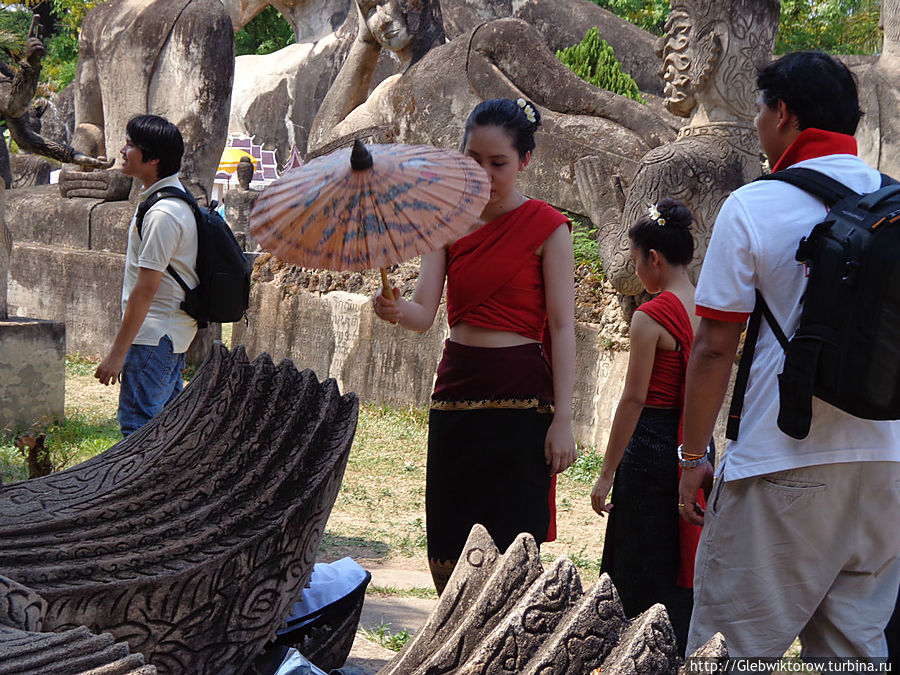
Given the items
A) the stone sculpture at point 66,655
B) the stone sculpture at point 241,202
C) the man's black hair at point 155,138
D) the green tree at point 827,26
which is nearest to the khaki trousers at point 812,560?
the stone sculpture at point 66,655

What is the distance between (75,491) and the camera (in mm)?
2406

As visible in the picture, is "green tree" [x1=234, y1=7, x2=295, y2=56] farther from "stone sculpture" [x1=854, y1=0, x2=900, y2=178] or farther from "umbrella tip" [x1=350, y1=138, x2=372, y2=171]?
"umbrella tip" [x1=350, y1=138, x2=372, y2=171]

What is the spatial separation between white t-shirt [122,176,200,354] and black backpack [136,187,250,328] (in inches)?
0.9

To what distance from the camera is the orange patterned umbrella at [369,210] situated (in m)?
2.16

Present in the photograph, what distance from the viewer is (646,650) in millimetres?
1379

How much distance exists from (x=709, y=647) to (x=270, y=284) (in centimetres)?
667

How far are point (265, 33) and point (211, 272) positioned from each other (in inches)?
1020

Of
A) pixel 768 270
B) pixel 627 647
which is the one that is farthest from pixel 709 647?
pixel 768 270

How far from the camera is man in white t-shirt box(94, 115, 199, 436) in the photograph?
3.63 m

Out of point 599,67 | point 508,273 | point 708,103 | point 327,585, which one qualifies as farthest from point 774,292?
point 599,67

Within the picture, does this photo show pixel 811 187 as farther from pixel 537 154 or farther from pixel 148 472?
pixel 537 154

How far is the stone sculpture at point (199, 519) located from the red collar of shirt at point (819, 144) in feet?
4.09

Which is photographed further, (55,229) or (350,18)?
(350,18)

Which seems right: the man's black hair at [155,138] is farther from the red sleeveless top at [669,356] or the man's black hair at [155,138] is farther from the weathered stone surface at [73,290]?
the weathered stone surface at [73,290]
